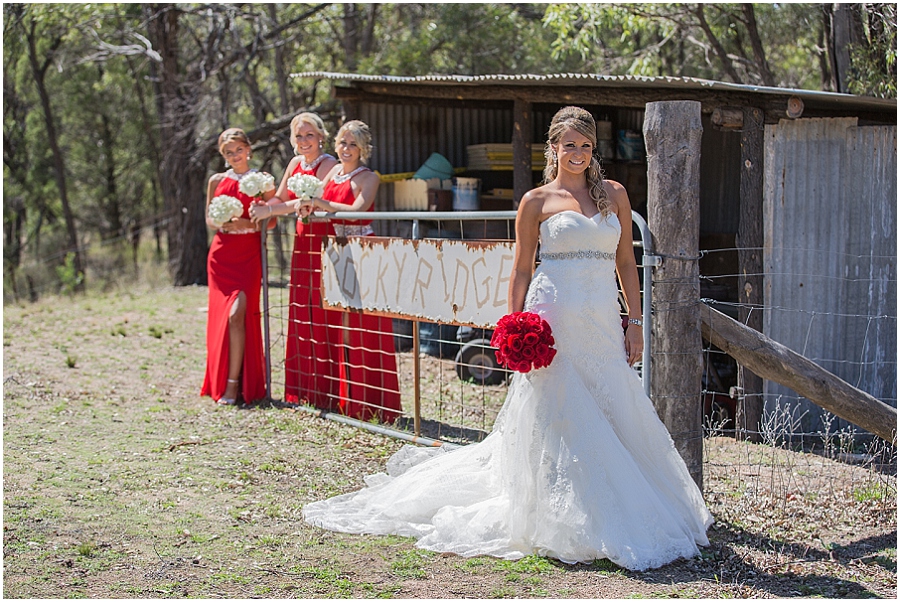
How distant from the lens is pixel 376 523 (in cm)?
514

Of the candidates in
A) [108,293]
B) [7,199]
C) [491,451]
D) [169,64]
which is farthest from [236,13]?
[491,451]

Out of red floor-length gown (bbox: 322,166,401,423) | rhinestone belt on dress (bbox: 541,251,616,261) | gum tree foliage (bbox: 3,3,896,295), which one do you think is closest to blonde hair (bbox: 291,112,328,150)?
red floor-length gown (bbox: 322,166,401,423)

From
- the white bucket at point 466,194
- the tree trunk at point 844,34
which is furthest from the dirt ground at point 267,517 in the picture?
the tree trunk at point 844,34

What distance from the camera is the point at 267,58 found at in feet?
74.4

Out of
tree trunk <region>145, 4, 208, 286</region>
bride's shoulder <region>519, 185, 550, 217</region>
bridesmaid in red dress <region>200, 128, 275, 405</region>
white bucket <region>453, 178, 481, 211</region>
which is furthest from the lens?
tree trunk <region>145, 4, 208, 286</region>

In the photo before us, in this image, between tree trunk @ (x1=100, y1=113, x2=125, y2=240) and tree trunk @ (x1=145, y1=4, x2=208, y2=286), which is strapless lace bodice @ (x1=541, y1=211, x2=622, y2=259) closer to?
tree trunk @ (x1=145, y1=4, x2=208, y2=286)

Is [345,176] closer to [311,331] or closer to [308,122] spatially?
[308,122]

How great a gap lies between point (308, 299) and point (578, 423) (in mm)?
3818

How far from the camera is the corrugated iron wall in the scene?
7.77 meters

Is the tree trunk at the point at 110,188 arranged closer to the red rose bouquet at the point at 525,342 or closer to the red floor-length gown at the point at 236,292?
the red floor-length gown at the point at 236,292

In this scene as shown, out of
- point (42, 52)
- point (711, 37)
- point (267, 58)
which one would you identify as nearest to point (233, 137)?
point (711, 37)

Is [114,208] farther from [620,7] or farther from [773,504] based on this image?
[773,504]

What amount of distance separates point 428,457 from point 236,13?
13119mm

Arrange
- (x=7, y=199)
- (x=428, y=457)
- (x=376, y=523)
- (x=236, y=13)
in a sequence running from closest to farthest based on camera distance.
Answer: (x=376, y=523) < (x=428, y=457) < (x=236, y=13) < (x=7, y=199)
